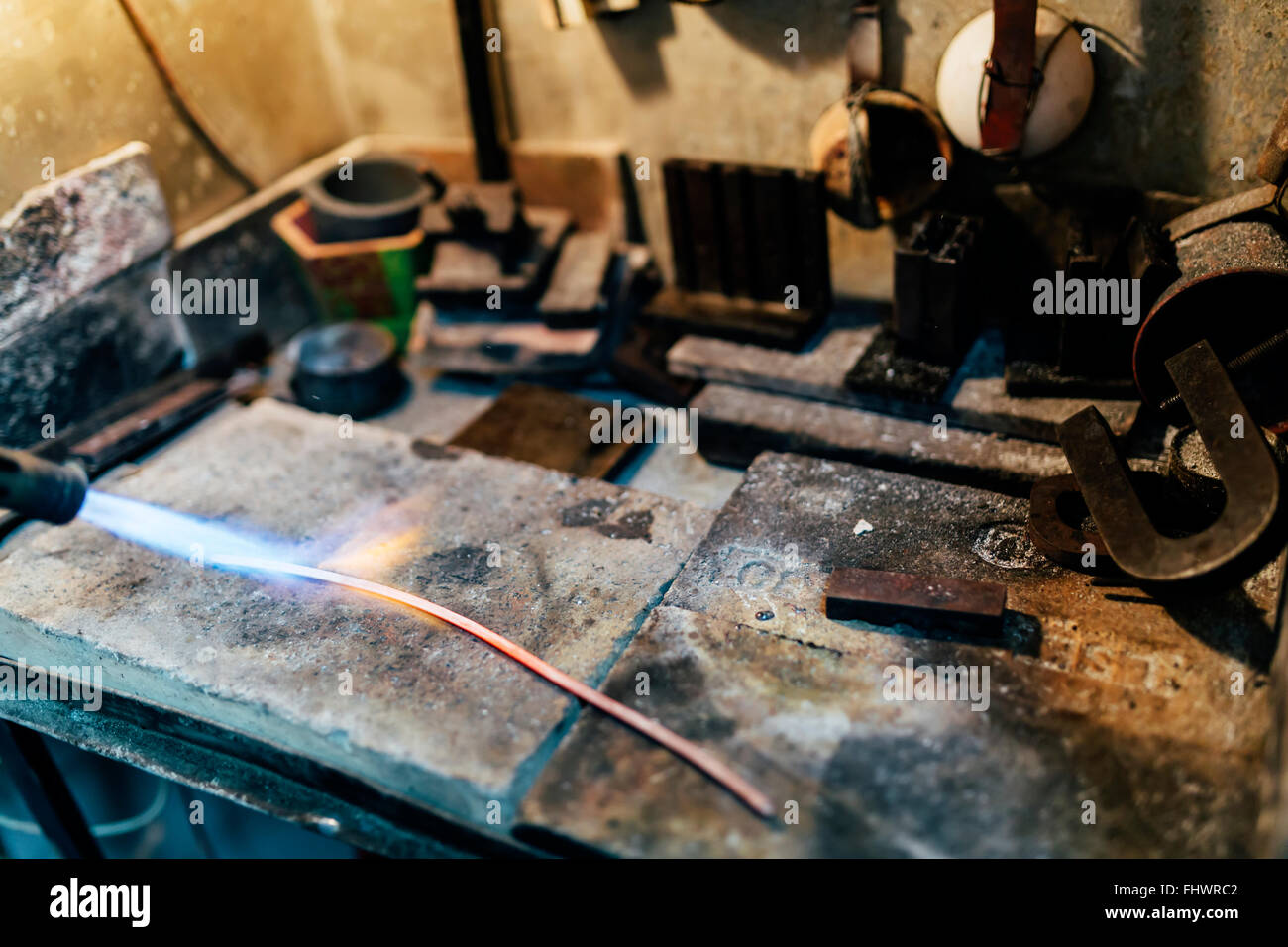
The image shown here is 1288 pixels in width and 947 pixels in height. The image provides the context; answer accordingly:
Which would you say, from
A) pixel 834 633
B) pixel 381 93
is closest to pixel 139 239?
pixel 381 93

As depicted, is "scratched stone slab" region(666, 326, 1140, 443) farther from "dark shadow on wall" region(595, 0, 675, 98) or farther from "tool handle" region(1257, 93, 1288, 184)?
"dark shadow on wall" region(595, 0, 675, 98)

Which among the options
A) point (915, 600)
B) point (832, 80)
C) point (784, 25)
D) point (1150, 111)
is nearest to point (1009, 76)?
point (1150, 111)

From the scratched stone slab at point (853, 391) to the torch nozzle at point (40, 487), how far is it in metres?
2.26

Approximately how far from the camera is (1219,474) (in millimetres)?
2641

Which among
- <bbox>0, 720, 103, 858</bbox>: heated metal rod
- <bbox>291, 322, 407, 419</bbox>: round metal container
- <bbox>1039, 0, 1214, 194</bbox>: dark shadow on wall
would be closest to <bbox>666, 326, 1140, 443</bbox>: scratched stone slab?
<bbox>1039, 0, 1214, 194</bbox>: dark shadow on wall

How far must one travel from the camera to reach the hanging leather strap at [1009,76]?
329cm

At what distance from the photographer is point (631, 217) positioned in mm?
4863

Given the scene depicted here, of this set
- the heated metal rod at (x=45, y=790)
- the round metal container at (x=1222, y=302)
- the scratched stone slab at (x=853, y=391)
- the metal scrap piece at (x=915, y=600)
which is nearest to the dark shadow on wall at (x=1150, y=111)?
the round metal container at (x=1222, y=302)

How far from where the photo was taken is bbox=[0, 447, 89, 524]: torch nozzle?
271 cm

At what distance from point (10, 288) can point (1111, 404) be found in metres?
4.01

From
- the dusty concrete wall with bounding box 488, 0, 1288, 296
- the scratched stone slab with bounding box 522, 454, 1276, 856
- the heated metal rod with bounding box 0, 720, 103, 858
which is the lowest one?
the heated metal rod with bounding box 0, 720, 103, 858

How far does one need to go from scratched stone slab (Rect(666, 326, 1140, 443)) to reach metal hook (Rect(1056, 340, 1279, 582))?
0.45m

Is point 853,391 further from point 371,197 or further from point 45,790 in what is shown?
point 45,790
